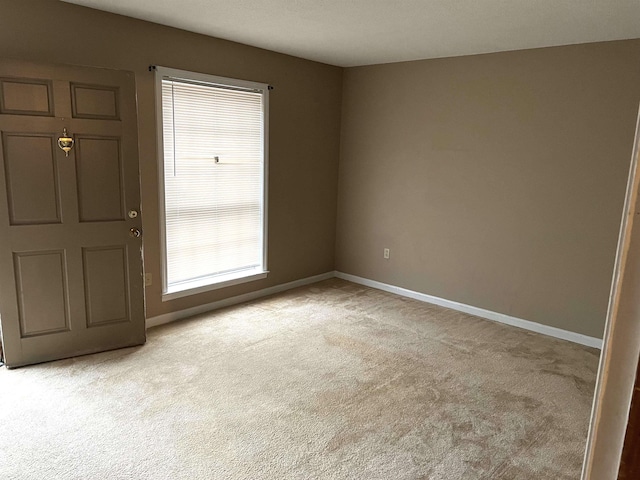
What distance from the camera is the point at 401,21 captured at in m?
3.24

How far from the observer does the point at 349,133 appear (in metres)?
5.27

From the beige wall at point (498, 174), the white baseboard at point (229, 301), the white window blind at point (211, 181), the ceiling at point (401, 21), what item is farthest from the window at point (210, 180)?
the beige wall at point (498, 174)

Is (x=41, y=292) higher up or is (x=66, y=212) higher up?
(x=66, y=212)

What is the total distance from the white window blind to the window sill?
0.02 m

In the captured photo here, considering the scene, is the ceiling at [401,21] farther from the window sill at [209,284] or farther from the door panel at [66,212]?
the window sill at [209,284]

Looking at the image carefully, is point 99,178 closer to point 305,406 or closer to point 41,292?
point 41,292

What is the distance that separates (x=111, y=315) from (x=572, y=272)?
3.71m

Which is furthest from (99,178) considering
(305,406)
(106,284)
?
(305,406)

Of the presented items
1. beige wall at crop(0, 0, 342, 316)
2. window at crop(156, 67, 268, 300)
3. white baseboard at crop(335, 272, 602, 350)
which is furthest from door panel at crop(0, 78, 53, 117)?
white baseboard at crop(335, 272, 602, 350)

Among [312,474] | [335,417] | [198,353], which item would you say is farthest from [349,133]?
[312,474]

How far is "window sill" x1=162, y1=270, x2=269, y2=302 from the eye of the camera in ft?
13.3

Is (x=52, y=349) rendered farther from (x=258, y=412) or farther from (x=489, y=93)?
(x=489, y=93)

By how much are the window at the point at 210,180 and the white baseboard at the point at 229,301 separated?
170 mm

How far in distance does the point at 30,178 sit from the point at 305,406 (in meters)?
2.29
